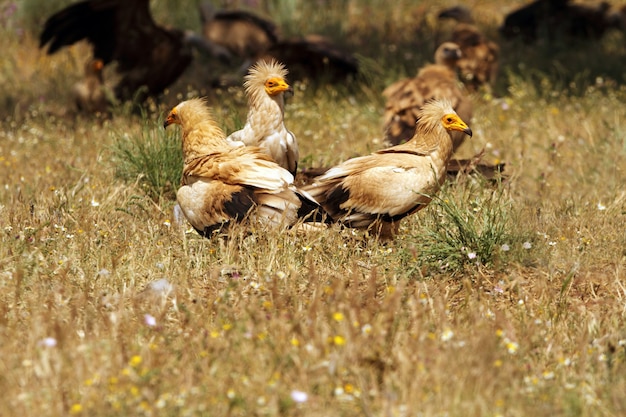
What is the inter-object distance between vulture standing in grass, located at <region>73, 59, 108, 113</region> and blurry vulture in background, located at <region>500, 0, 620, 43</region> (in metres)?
6.09

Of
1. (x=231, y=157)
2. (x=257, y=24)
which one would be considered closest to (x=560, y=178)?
(x=231, y=157)

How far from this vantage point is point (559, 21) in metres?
13.2

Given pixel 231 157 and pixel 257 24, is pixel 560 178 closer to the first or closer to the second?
pixel 231 157

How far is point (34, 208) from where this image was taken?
22.3 feet

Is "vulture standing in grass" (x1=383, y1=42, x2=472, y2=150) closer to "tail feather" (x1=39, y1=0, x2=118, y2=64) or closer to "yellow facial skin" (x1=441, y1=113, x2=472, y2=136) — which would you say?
"yellow facial skin" (x1=441, y1=113, x2=472, y2=136)

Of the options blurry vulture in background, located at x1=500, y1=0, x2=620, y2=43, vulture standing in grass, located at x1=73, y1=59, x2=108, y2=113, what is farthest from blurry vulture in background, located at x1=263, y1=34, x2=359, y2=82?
Answer: blurry vulture in background, located at x1=500, y1=0, x2=620, y2=43

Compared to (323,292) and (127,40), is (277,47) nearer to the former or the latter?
(127,40)

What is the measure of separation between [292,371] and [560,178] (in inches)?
188

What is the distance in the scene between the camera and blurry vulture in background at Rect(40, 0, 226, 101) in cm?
1012

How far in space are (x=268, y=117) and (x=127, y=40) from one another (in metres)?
4.15

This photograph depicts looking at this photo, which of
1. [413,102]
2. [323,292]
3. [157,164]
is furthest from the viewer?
[413,102]

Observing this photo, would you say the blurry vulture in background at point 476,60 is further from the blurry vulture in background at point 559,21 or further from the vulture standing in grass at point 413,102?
the blurry vulture in background at point 559,21

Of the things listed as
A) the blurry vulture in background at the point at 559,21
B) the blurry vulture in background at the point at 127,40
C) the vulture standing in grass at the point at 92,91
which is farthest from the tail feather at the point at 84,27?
the blurry vulture in background at the point at 559,21

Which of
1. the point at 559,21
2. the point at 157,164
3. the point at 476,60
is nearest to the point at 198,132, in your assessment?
the point at 157,164
